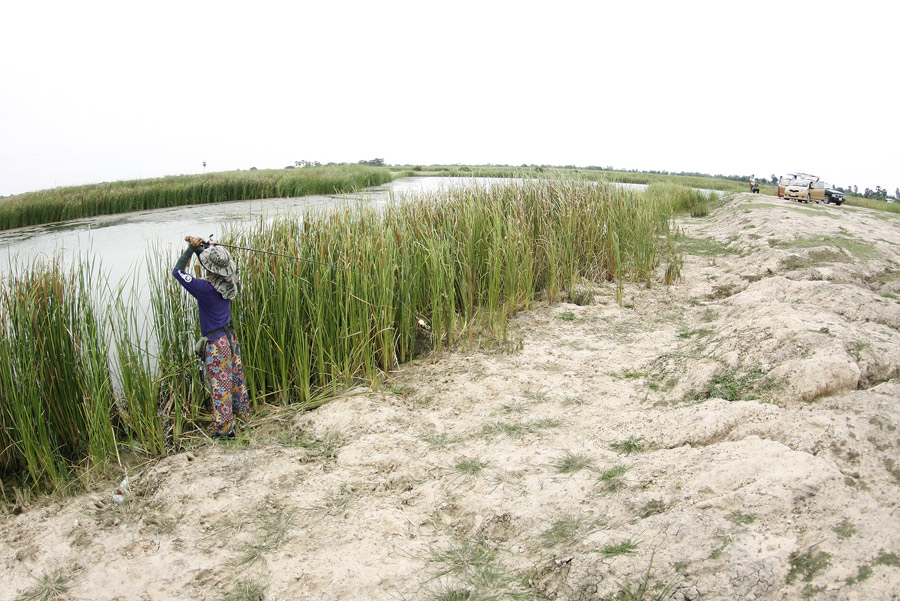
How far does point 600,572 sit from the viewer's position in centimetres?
192

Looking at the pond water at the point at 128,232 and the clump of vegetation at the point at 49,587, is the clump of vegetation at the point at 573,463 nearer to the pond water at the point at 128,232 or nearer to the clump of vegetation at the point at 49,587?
the clump of vegetation at the point at 49,587

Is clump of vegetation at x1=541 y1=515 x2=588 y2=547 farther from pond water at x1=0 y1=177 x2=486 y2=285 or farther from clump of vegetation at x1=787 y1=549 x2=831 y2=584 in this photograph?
pond water at x1=0 y1=177 x2=486 y2=285

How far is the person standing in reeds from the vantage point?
10.9 ft

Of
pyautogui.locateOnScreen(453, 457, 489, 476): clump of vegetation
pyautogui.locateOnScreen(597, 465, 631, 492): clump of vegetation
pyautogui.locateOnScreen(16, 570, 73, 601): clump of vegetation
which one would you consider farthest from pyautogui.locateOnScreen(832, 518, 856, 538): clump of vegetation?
pyautogui.locateOnScreen(16, 570, 73, 601): clump of vegetation

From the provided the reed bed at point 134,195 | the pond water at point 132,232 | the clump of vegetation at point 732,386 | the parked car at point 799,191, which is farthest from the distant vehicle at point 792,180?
the clump of vegetation at point 732,386

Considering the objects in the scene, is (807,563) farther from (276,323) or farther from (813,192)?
(813,192)

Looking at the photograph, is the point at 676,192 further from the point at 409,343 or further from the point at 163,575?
the point at 163,575

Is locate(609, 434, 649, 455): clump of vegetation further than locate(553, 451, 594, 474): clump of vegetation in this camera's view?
Yes

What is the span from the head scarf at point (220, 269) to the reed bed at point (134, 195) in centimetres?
814

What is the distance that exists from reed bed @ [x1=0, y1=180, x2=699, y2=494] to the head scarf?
35 centimetres

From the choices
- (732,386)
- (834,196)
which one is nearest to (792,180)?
(834,196)

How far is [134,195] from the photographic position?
15.2 m

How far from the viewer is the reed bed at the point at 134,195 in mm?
12927

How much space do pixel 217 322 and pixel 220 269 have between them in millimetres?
331
